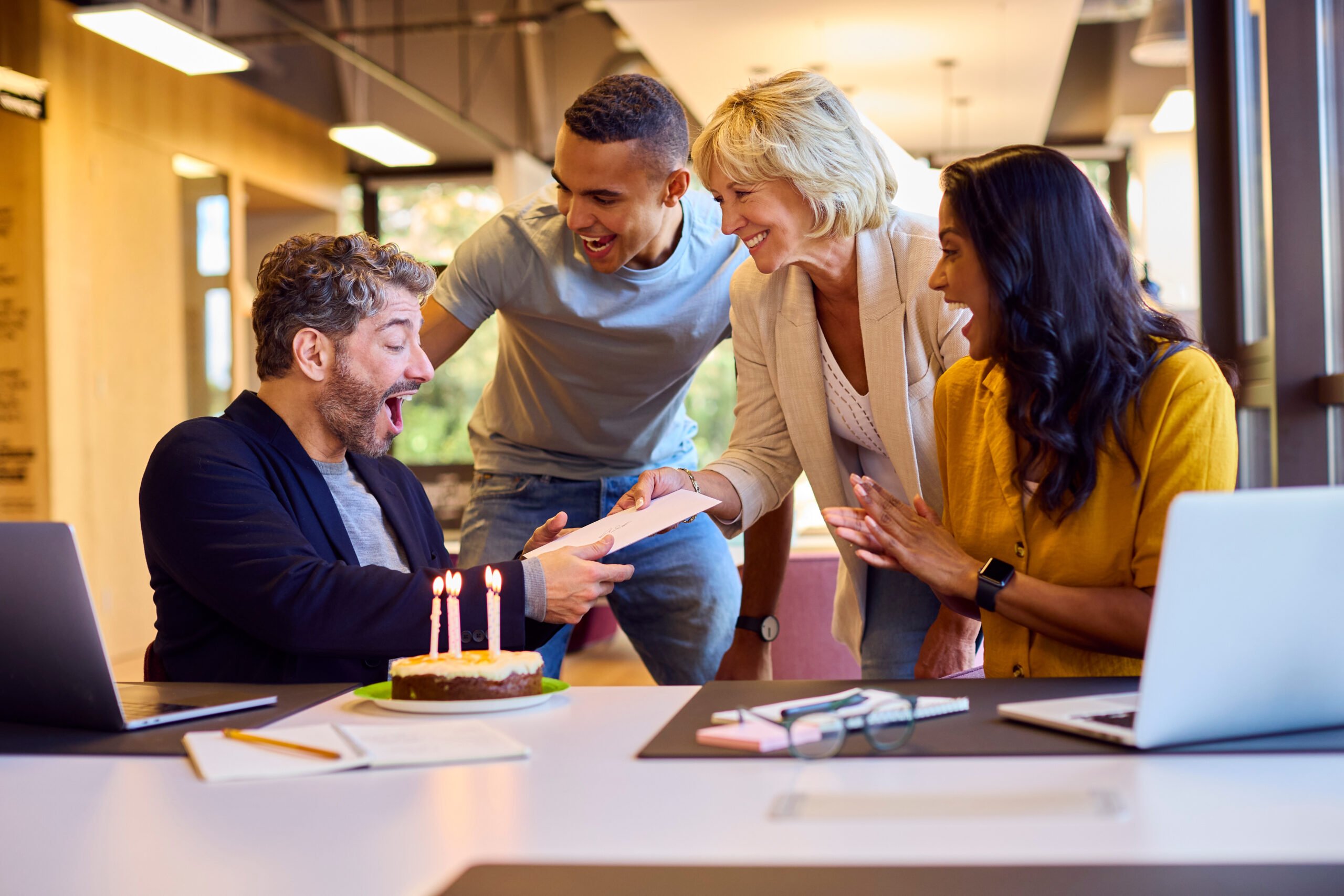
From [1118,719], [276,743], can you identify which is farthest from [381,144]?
[1118,719]

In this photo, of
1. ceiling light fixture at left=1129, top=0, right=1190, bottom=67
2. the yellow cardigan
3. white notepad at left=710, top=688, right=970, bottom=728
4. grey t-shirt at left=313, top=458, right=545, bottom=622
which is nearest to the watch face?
the yellow cardigan

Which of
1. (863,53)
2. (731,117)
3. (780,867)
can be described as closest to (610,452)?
(731,117)

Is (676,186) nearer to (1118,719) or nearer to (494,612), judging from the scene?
(494,612)

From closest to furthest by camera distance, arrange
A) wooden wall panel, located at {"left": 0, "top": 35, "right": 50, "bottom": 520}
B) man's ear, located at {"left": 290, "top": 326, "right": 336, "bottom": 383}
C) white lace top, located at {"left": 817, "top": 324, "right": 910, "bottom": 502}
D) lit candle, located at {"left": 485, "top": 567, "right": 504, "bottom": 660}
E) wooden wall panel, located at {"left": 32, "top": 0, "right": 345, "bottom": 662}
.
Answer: lit candle, located at {"left": 485, "top": 567, "right": 504, "bottom": 660}
man's ear, located at {"left": 290, "top": 326, "right": 336, "bottom": 383}
white lace top, located at {"left": 817, "top": 324, "right": 910, "bottom": 502}
wooden wall panel, located at {"left": 0, "top": 35, "right": 50, "bottom": 520}
wooden wall panel, located at {"left": 32, "top": 0, "right": 345, "bottom": 662}

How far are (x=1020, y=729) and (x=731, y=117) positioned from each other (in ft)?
4.47

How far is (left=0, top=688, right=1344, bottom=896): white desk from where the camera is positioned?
0.88 m

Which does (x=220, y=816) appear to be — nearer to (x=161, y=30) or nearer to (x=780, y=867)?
(x=780, y=867)

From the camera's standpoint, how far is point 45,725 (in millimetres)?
1413

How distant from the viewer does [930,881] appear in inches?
33.7

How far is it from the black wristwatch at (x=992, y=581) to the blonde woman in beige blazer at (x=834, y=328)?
21.9 inches

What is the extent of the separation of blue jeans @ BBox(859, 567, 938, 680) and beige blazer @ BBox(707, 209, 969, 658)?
35mm

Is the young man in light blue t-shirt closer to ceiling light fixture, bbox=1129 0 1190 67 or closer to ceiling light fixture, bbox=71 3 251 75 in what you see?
ceiling light fixture, bbox=71 3 251 75

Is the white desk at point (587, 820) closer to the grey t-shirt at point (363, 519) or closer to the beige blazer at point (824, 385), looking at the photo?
the grey t-shirt at point (363, 519)

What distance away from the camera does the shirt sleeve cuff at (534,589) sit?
5.72 feet
